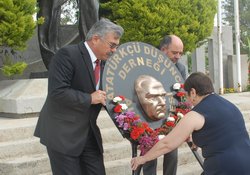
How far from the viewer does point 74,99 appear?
9.87ft

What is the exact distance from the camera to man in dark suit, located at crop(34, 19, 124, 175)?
3.05 m

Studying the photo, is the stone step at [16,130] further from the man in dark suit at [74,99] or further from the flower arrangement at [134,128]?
the flower arrangement at [134,128]

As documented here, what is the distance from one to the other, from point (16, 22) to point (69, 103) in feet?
10.2

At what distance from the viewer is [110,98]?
3240 mm

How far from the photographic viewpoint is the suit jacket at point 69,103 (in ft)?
9.97

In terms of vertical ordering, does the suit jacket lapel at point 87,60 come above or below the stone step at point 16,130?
above

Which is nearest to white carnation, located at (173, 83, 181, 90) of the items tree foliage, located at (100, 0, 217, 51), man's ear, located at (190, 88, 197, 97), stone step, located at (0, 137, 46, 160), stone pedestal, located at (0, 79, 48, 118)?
man's ear, located at (190, 88, 197, 97)

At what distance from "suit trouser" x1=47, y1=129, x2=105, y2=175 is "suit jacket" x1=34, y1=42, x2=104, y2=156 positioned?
65mm

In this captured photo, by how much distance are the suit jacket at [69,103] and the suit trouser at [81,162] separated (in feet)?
0.21

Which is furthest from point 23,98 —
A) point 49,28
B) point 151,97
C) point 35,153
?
point 151,97

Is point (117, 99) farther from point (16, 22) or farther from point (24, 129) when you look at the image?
point (16, 22)

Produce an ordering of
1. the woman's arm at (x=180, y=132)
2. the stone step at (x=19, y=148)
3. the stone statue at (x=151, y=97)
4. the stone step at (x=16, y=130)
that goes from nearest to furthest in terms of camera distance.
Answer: the woman's arm at (x=180, y=132) → the stone statue at (x=151, y=97) → the stone step at (x=19, y=148) → the stone step at (x=16, y=130)

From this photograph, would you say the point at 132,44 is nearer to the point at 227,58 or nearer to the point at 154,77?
the point at 154,77

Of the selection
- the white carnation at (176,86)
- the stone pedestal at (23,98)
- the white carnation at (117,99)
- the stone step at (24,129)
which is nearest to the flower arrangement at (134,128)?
the white carnation at (117,99)
